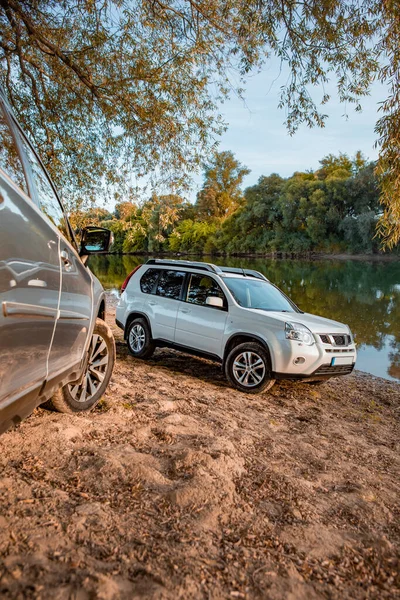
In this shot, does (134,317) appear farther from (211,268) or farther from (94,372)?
(94,372)

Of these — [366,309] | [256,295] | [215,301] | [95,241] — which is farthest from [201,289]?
[366,309]

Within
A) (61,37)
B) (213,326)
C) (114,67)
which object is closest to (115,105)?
(114,67)

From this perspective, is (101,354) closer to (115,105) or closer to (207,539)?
(207,539)

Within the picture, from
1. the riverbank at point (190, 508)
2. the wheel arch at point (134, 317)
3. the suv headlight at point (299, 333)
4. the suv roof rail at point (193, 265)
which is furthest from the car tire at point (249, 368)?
the wheel arch at point (134, 317)

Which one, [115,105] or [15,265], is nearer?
[15,265]

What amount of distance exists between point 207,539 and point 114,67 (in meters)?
10.2

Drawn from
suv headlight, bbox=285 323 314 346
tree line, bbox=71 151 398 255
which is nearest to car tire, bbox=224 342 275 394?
suv headlight, bbox=285 323 314 346

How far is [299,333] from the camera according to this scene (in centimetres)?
651

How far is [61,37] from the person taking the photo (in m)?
9.63

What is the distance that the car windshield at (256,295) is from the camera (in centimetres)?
739

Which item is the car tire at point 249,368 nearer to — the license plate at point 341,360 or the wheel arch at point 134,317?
the license plate at point 341,360

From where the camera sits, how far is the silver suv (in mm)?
6504

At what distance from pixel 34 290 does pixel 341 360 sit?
5.55m

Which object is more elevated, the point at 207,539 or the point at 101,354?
the point at 101,354
